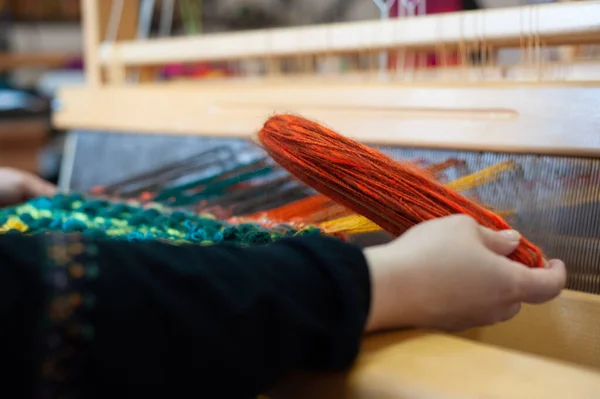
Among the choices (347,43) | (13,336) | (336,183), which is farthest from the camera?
(347,43)

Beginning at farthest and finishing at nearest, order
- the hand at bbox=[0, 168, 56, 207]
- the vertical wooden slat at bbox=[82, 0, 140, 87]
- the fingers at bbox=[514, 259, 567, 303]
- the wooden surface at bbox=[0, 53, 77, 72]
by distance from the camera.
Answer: the wooden surface at bbox=[0, 53, 77, 72]
the vertical wooden slat at bbox=[82, 0, 140, 87]
the hand at bbox=[0, 168, 56, 207]
the fingers at bbox=[514, 259, 567, 303]

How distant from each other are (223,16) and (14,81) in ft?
3.83

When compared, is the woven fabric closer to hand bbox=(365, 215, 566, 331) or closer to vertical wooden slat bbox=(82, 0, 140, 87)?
hand bbox=(365, 215, 566, 331)

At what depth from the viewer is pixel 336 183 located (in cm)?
51

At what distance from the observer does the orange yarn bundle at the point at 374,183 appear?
19.6 inches

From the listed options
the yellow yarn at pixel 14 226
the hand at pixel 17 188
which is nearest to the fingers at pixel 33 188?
the hand at pixel 17 188

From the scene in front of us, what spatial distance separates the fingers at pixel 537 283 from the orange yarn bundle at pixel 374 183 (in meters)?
0.03

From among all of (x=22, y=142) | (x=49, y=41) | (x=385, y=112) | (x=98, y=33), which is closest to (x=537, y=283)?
(x=385, y=112)

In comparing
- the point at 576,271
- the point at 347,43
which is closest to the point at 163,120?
the point at 347,43

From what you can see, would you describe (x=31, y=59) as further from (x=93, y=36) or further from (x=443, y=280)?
(x=443, y=280)

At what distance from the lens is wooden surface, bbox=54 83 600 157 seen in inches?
→ 24.6

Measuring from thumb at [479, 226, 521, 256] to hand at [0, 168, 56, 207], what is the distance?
0.61 m

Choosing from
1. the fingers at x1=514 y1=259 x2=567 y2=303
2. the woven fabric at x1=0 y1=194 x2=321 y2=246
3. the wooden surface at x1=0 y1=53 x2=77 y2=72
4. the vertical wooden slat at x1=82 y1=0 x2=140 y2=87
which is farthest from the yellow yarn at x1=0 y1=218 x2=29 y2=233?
the wooden surface at x1=0 y1=53 x2=77 y2=72

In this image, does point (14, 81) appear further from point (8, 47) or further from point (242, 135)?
point (242, 135)
